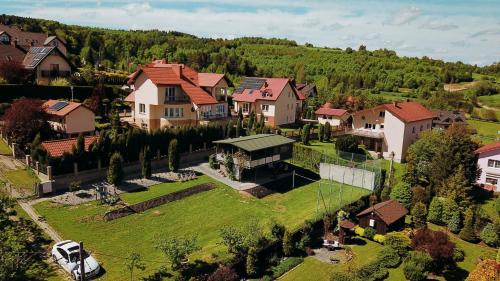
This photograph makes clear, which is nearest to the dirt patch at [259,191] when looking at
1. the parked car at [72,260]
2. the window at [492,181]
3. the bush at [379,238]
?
the bush at [379,238]

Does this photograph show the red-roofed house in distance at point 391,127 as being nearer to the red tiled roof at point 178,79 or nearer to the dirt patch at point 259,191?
the dirt patch at point 259,191

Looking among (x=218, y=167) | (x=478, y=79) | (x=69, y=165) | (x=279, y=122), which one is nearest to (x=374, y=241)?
(x=218, y=167)

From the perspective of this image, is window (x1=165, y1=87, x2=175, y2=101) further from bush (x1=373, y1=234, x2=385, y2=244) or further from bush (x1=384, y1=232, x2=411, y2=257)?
bush (x1=384, y1=232, x2=411, y2=257)

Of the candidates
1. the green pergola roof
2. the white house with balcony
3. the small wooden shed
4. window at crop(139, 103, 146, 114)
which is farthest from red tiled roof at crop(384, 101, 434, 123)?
window at crop(139, 103, 146, 114)

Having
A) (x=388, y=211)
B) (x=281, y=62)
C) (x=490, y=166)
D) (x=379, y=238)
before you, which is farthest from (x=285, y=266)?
(x=281, y=62)

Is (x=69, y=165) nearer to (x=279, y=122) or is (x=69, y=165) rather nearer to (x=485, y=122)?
(x=279, y=122)

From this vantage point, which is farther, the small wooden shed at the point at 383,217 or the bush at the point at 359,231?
the bush at the point at 359,231
